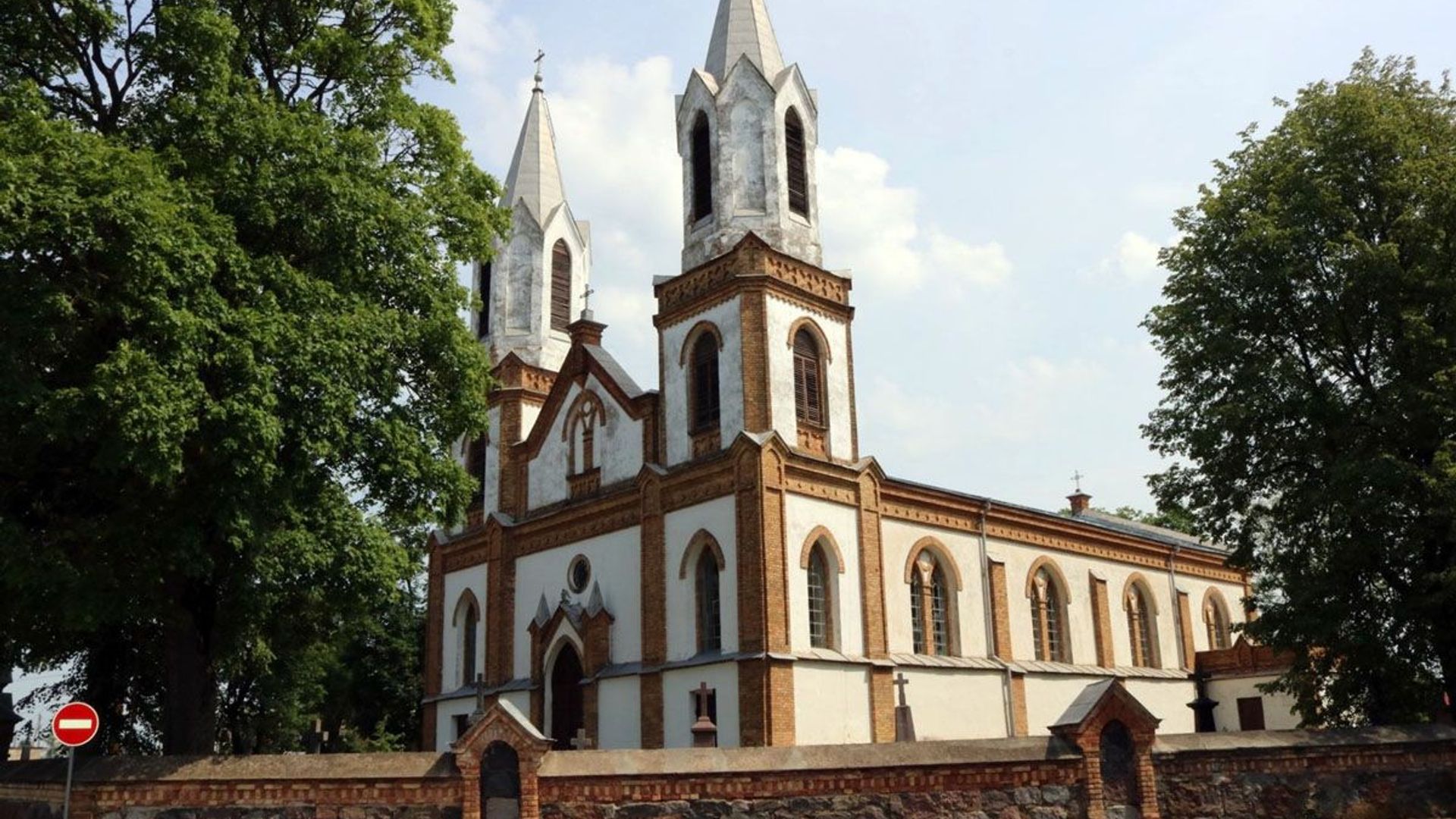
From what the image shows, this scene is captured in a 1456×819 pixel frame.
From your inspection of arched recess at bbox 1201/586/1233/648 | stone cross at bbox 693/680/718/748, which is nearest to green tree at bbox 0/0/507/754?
stone cross at bbox 693/680/718/748

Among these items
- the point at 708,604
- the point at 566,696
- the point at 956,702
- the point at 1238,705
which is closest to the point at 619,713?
the point at 566,696

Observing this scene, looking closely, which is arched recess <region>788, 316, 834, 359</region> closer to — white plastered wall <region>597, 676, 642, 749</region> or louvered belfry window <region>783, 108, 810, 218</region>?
louvered belfry window <region>783, 108, 810, 218</region>

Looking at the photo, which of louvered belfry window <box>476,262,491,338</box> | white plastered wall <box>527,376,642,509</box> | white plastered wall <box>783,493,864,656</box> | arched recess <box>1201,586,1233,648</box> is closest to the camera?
white plastered wall <box>783,493,864,656</box>

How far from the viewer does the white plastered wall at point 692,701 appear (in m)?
23.3

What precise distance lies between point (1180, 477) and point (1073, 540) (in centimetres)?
1242

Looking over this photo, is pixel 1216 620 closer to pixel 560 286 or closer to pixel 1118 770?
pixel 560 286

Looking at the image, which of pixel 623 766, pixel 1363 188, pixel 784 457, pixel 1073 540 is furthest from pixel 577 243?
pixel 623 766

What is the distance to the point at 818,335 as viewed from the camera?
2678 cm

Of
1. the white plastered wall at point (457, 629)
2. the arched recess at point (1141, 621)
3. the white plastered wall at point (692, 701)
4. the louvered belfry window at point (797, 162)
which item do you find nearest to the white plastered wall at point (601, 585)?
the white plastered wall at point (692, 701)

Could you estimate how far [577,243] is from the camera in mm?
35094

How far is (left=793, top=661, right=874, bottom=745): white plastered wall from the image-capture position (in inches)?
917

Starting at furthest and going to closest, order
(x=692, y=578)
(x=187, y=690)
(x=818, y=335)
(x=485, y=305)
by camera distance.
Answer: (x=485, y=305) < (x=818, y=335) < (x=692, y=578) < (x=187, y=690)

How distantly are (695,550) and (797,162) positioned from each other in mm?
9682

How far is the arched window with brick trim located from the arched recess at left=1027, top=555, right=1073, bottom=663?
27.7 ft
